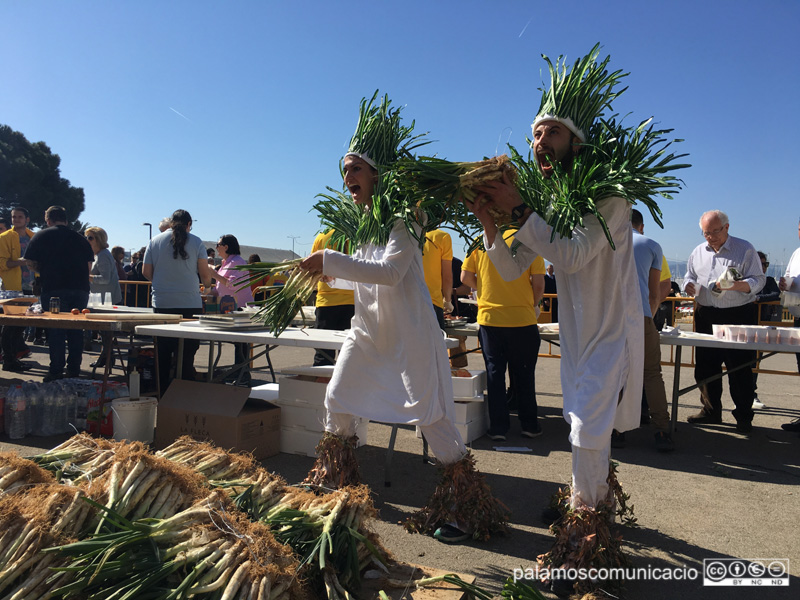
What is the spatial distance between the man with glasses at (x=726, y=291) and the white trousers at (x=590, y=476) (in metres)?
3.99

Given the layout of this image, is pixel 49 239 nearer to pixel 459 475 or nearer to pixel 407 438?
pixel 407 438

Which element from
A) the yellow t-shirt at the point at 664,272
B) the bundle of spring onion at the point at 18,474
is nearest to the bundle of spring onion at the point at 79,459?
the bundle of spring onion at the point at 18,474

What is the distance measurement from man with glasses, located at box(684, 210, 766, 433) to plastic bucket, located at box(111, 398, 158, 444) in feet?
17.1

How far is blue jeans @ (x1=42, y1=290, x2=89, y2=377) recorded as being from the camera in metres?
7.05

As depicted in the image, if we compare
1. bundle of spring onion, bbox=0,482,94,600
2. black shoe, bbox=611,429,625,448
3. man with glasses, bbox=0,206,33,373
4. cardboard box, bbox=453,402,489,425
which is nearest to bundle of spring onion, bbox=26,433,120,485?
bundle of spring onion, bbox=0,482,94,600

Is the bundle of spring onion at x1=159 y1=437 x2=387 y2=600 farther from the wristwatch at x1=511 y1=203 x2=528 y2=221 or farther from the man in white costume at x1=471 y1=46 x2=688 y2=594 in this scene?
the wristwatch at x1=511 y1=203 x2=528 y2=221

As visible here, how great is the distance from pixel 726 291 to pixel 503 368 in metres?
2.43

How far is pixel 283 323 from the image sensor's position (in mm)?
3449

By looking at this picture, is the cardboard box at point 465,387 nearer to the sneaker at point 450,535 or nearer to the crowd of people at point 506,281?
the crowd of people at point 506,281

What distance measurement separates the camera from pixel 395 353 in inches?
130

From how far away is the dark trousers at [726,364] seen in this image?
19.6 feet

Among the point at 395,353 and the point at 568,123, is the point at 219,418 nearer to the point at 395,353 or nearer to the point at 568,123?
the point at 395,353

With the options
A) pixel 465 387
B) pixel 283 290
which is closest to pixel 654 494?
pixel 465 387

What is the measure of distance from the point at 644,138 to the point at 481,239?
87 cm
